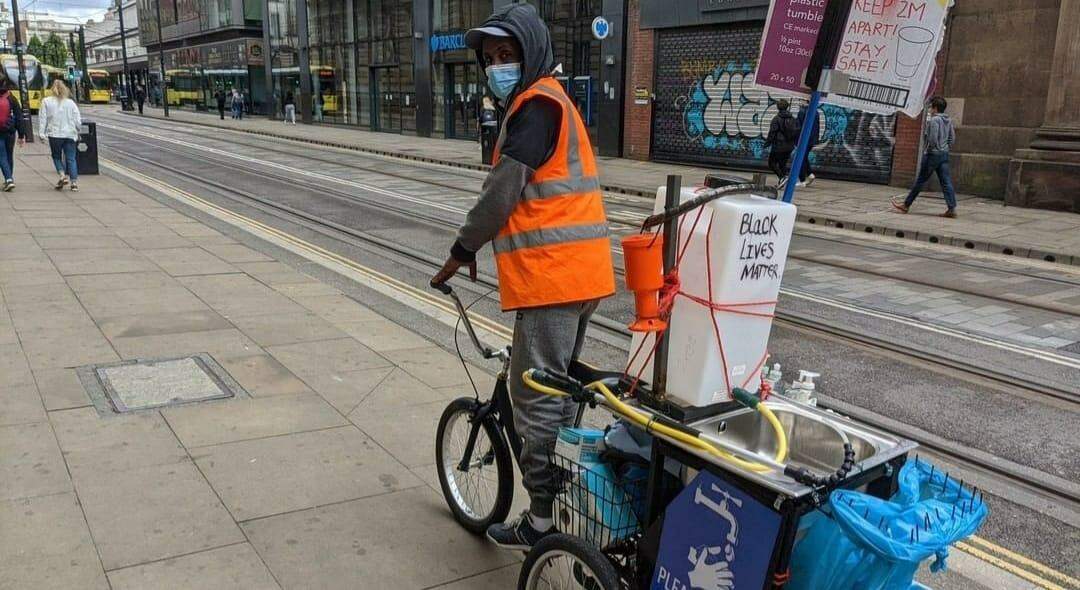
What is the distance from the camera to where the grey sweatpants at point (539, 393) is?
300cm

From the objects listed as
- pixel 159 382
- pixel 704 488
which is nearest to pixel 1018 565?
pixel 704 488

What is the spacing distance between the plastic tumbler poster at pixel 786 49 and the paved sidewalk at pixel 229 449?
259cm

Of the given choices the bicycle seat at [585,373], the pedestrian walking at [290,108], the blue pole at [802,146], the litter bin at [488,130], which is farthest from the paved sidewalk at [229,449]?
the pedestrian walking at [290,108]

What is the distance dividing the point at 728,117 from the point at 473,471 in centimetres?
1930

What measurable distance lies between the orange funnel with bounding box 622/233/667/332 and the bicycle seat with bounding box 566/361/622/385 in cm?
54

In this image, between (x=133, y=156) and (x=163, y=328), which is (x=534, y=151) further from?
(x=133, y=156)

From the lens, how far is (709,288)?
245 cm

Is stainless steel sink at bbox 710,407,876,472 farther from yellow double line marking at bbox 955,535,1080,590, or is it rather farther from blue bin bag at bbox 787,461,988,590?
yellow double line marking at bbox 955,535,1080,590

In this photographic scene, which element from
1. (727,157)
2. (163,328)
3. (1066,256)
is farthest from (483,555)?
(727,157)

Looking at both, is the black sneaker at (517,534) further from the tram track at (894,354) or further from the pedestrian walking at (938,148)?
the pedestrian walking at (938,148)

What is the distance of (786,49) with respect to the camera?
414cm

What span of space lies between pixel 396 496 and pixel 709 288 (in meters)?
2.13

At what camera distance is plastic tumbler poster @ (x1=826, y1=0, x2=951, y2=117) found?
3457 mm

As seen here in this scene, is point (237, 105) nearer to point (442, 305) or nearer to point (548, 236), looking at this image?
point (442, 305)
